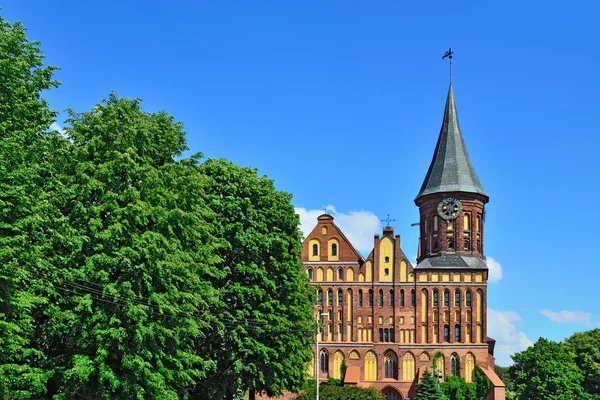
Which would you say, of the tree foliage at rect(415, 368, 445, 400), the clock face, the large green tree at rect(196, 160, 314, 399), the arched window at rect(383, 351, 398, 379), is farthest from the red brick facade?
the large green tree at rect(196, 160, 314, 399)

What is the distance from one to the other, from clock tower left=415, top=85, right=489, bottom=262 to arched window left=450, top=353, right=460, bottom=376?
364 inches

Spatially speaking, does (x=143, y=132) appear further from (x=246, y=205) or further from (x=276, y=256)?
(x=276, y=256)

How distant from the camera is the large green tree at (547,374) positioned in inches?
2635

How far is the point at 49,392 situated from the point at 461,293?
177ft

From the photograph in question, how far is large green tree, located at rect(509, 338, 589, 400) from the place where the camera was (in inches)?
2635

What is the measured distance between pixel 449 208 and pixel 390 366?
58.3 ft

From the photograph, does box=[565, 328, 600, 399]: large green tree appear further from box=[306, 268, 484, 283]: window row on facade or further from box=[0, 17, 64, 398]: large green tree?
box=[0, 17, 64, 398]: large green tree

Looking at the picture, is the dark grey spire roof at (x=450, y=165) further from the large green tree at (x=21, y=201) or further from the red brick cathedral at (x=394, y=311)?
the large green tree at (x=21, y=201)

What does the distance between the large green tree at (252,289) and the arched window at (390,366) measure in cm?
3414

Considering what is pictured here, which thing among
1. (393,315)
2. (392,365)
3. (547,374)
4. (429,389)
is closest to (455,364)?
(392,365)

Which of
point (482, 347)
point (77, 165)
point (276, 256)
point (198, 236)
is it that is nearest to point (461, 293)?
point (482, 347)

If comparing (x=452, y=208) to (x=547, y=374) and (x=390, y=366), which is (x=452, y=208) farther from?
(x=547, y=374)

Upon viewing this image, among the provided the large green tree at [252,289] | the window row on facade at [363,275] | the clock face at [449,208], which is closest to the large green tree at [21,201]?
the large green tree at [252,289]

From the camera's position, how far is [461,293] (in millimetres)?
74562
